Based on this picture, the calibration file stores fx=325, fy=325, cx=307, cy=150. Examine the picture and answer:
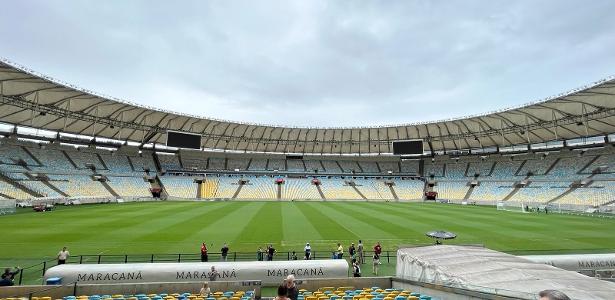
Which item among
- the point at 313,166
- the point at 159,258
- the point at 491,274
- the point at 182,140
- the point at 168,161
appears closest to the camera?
the point at 491,274

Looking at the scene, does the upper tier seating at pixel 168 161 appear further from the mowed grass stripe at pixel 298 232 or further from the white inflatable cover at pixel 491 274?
the white inflatable cover at pixel 491 274

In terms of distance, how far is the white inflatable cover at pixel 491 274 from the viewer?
7094 mm

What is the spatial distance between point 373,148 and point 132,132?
50251mm

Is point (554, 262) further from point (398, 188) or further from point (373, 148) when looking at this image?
point (373, 148)

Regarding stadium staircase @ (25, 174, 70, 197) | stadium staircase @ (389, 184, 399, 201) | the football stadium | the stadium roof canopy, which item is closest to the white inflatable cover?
the football stadium

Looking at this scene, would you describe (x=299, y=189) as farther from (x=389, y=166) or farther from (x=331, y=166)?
(x=389, y=166)

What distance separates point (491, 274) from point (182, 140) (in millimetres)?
54766

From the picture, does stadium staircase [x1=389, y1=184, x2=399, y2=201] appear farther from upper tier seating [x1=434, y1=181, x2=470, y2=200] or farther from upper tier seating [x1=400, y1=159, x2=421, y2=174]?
upper tier seating [x1=434, y1=181, x2=470, y2=200]

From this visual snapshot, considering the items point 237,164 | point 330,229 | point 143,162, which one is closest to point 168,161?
point 143,162

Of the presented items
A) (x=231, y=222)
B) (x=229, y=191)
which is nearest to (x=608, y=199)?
(x=231, y=222)

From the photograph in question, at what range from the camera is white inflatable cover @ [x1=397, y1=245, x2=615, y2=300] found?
7094mm

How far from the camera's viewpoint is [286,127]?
61.8 metres

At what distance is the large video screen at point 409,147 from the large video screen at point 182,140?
36455 mm

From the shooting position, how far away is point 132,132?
60.2 meters
